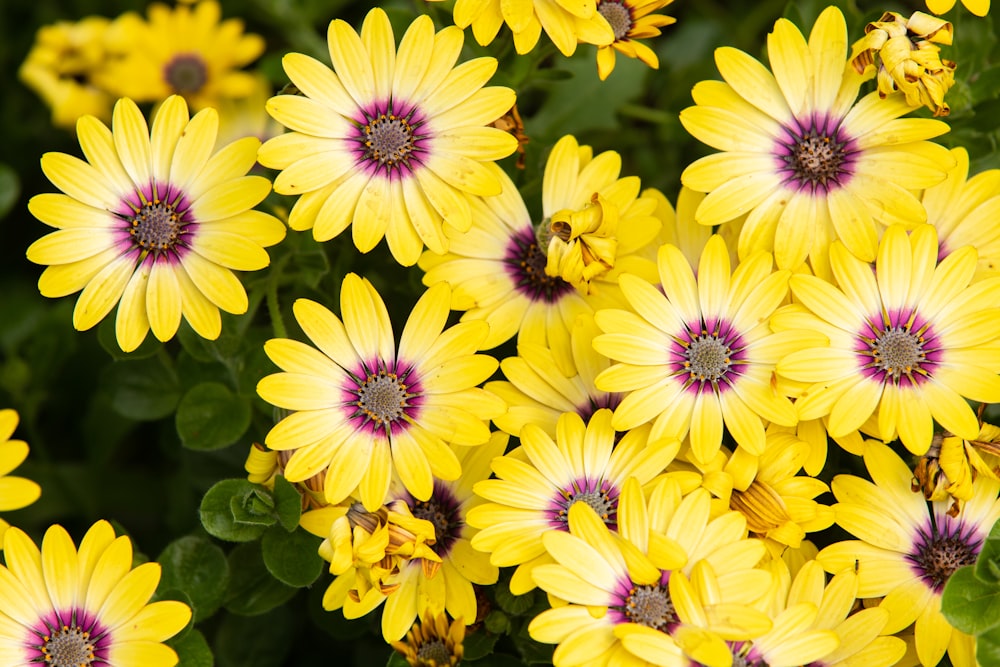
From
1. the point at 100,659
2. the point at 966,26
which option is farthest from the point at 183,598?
the point at 966,26

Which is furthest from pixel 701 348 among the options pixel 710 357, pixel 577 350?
pixel 577 350

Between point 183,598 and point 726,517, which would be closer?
point 726,517

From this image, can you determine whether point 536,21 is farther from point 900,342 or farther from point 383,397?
point 900,342

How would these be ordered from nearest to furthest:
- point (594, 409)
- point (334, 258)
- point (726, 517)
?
point (726, 517)
point (594, 409)
point (334, 258)

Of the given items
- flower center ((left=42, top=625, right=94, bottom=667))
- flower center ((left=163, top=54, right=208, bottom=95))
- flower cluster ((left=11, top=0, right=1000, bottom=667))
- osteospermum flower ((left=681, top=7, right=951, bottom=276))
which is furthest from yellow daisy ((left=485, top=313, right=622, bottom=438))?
flower center ((left=163, top=54, right=208, bottom=95))

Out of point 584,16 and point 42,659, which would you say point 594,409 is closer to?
point 584,16

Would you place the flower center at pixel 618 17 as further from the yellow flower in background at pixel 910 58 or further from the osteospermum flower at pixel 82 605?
the osteospermum flower at pixel 82 605

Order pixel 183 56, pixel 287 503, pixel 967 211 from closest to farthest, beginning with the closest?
pixel 287 503 → pixel 967 211 → pixel 183 56

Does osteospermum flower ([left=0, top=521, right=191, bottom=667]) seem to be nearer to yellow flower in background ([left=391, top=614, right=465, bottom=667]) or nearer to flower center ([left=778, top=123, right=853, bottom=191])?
yellow flower in background ([left=391, top=614, right=465, bottom=667])
